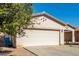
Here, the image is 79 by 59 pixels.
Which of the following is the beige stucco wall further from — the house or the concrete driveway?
the concrete driveway

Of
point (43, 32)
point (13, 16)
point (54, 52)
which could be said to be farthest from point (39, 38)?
point (13, 16)

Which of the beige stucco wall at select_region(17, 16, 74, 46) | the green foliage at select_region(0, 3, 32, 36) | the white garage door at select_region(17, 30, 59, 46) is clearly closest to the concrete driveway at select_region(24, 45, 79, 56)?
the green foliage at select_region(0, 3, 32, 36)

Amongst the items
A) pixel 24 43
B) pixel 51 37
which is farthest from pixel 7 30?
pixel 51 37

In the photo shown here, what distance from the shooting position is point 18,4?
15648 mm

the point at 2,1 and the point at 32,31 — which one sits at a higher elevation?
the point at 2,1

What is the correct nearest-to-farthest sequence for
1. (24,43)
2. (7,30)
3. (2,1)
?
(2,1), (7,30), (24,43)

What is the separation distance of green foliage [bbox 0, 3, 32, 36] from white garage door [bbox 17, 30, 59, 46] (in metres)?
8.86

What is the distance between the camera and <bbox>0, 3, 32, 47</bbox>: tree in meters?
16.0

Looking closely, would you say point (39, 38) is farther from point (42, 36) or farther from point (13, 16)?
point (13, 16)

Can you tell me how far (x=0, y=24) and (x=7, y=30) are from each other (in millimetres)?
928

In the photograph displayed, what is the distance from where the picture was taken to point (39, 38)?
27.3 m

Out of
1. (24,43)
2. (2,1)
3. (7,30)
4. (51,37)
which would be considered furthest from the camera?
(51,37)

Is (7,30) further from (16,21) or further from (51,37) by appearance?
(51,37)

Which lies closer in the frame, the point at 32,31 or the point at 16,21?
the point at 16,21
